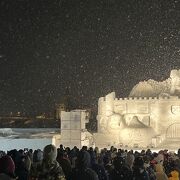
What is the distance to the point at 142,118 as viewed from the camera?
115ft

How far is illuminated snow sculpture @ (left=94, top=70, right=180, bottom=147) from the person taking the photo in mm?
32906

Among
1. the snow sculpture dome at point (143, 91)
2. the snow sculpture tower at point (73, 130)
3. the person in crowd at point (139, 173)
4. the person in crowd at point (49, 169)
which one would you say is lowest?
the person in crowd at point (139, 173)

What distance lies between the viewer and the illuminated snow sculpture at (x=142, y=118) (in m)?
32.9

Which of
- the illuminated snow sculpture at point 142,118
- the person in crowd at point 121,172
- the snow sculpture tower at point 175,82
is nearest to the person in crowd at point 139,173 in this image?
the person in crowd at point 121,172

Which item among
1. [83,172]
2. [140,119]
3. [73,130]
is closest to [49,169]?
[83,172]

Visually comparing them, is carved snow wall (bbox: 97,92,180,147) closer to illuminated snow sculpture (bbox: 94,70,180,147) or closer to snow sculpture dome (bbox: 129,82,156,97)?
illuminated snow sculpture (bbox: 94,70,180,147)

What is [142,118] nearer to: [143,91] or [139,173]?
[143,91]

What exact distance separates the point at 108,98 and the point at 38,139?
21.4 feet

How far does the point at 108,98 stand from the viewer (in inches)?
1417

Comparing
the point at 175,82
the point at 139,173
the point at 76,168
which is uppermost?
the point at 175,82

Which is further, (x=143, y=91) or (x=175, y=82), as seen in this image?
(x=143, y=91)

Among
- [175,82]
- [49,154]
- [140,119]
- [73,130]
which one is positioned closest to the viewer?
[49,154]

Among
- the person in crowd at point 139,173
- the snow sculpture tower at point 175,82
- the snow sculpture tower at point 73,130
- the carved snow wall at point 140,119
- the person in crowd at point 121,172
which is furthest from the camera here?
the snow sculpture tower at point 175,82

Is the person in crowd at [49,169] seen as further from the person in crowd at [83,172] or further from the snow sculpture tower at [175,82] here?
the snow sculpture tower at [175,82]
